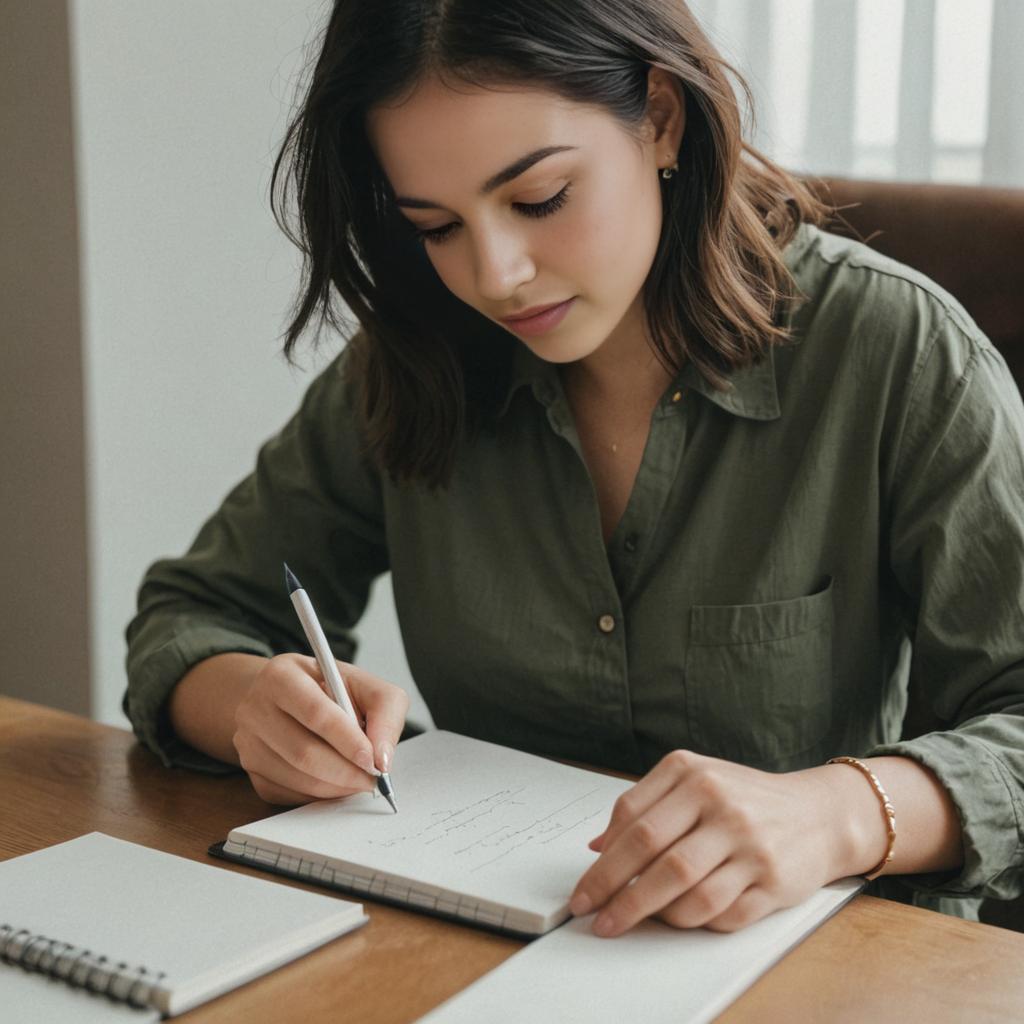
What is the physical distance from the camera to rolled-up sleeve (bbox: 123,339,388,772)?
132 cm

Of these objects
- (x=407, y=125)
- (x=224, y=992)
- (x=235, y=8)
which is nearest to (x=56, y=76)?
(x=235, y=8)

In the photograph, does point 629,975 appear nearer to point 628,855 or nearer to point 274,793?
point 628,855

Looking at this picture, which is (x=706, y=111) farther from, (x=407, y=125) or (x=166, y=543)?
(x=166, y=543)

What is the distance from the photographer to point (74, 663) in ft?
7.06

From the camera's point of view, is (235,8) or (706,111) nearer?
(706,111)

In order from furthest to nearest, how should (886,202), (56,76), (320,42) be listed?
(56,76) → (886,202) → (320,42)

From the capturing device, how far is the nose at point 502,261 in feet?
3.46

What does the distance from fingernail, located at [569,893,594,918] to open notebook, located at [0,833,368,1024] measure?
0.40 feet

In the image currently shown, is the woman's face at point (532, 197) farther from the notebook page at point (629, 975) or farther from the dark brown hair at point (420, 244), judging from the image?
the notebook page at point (629, 975)

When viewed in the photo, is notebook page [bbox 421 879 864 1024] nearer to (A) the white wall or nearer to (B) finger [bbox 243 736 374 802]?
(B) finger [bbox 243 736 374 802]


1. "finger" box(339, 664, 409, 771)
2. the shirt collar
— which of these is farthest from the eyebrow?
"finger" box(339, 664, 409, 771)

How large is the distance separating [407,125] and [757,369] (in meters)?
0.36

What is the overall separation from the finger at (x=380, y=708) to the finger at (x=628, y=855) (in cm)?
21

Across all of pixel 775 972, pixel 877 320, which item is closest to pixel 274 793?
pixel 775 972
